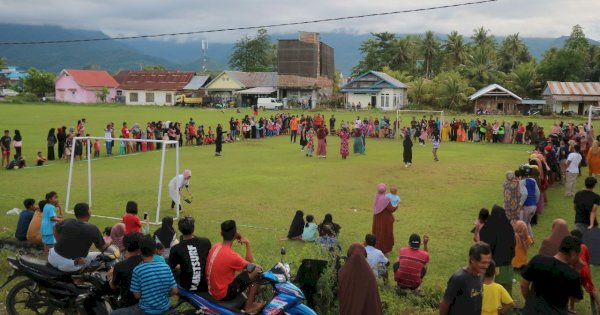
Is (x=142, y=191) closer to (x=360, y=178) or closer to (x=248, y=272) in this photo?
(x=360, y=178)

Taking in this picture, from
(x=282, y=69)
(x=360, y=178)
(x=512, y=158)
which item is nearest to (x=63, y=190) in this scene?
(x=360, y=178)

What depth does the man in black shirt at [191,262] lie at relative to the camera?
5883 millimetres

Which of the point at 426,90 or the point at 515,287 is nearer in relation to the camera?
the point at 515,287

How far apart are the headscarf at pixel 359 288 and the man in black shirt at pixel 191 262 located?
1.60 m

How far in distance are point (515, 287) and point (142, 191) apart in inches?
438

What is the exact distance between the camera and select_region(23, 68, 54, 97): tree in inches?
3083

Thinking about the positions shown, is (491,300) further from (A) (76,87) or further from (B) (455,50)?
(A) (76,87)

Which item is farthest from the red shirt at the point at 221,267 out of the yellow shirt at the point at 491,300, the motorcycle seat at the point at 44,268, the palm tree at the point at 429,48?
the palm tree at the point at 429,48

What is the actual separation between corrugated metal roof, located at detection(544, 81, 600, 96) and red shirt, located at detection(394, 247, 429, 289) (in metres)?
54.3

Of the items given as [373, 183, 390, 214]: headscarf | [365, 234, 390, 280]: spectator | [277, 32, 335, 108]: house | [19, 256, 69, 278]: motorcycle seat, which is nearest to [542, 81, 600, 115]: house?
[277, 32, 335, 108]: house

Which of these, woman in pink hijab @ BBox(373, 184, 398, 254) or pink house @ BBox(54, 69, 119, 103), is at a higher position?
pink house @ BBox(54, 69, 119, 103)

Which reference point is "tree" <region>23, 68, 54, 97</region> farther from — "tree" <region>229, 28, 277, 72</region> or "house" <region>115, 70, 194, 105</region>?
"tree" <region>229, 28, 277, 72</region>

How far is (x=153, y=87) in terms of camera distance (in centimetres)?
7594

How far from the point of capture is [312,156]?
24.3 m
